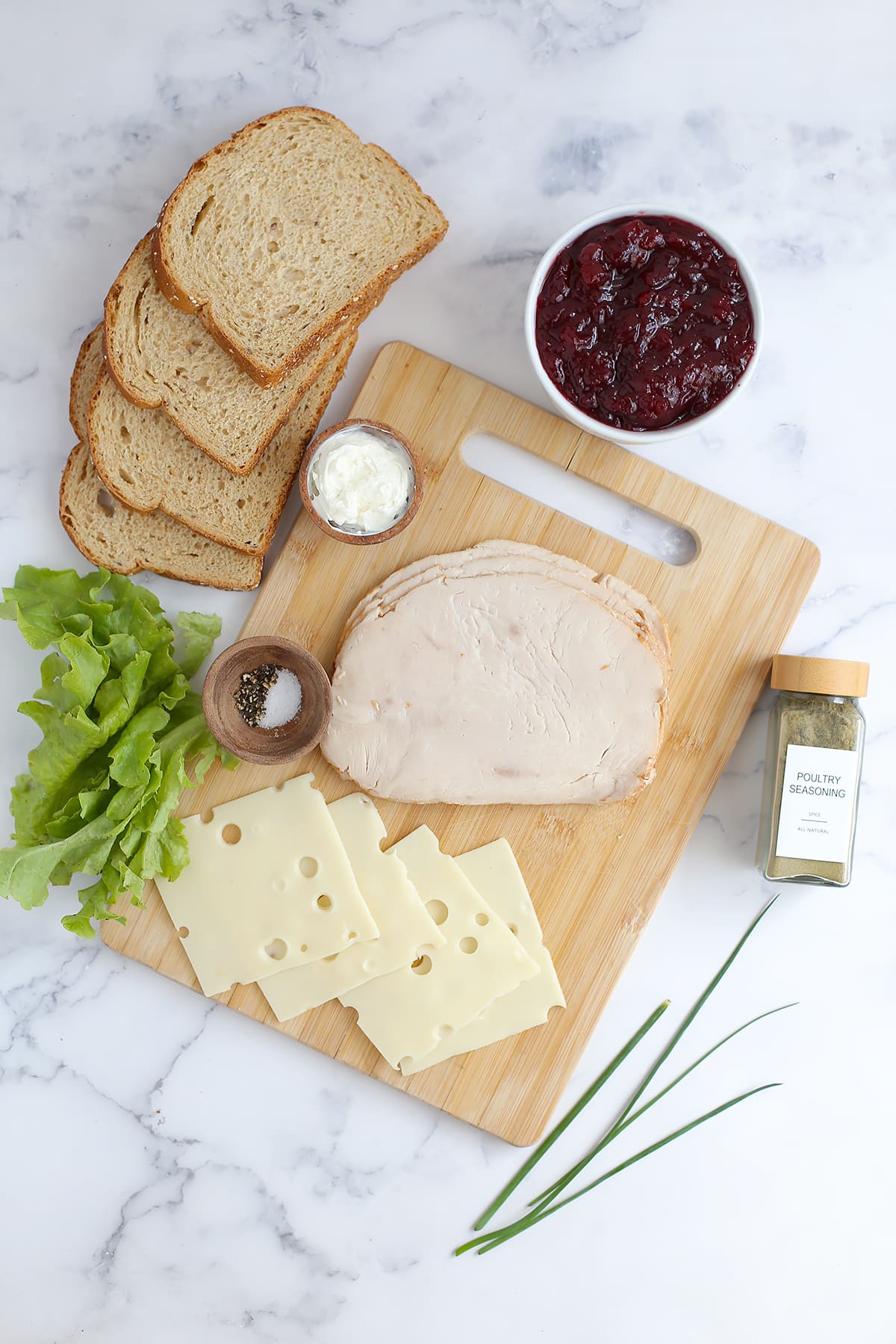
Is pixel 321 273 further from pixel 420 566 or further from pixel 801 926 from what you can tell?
pixel 801 926

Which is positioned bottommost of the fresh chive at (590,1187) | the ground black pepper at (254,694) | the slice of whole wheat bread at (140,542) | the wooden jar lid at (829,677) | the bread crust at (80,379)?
the fresh chive at (590,1187)

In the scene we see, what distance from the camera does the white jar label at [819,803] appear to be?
7.26ft

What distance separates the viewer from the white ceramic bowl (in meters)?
A: 2.07

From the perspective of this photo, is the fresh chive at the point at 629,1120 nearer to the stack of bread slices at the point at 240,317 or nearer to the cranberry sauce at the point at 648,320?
the cranberry sauce at the point at 648,320

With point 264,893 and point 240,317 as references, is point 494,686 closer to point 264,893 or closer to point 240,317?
point 264,893

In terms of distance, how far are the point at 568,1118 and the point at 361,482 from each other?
1794mm

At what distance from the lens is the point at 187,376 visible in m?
2.28

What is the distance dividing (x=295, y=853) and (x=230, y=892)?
0.20 meters

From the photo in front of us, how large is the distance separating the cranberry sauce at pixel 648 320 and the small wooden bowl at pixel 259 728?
0.96 meters

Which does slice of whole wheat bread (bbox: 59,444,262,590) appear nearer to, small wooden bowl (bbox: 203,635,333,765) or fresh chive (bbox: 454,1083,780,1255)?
small wooden bowl (bbox: 203,635,333,765)

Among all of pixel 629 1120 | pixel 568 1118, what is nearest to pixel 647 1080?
pixel 629 1120

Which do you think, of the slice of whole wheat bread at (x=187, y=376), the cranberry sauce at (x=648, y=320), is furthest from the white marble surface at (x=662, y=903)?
the cranberry sauce at (x=648, y=320)

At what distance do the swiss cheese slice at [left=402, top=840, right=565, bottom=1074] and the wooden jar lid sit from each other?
34.3 inches

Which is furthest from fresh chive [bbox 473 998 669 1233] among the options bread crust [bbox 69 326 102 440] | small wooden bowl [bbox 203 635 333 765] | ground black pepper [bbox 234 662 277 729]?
bread crust [bbox 69 326 102 440]
